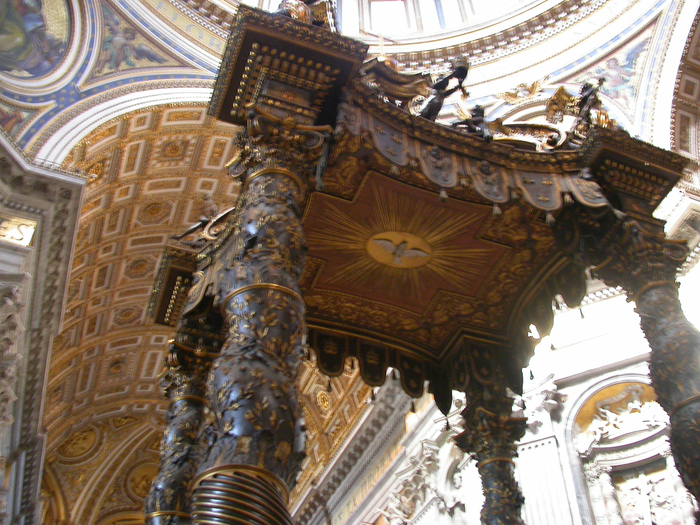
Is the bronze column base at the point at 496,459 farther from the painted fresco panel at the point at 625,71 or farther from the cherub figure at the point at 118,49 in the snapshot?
Result: the cherub figure at the point at 118,49

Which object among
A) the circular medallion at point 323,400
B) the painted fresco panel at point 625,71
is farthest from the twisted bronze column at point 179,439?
the circular medallion at point 323,400

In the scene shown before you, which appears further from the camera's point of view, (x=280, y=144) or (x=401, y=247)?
(x=401, y=247)

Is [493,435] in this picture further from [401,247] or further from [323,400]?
[323,400]

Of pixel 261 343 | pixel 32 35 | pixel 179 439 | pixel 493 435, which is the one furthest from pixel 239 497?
pixel 32 35

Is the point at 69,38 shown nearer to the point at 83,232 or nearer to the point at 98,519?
the point at 83,232

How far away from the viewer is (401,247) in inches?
194

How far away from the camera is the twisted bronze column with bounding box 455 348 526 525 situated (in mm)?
4648

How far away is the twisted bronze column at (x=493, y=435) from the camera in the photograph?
15.3 ft

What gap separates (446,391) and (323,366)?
1051mm

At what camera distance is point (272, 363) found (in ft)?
8.88

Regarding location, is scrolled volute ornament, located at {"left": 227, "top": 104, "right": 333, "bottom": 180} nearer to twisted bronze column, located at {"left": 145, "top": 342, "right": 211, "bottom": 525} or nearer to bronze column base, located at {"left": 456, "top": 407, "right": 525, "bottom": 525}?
twisted bronze column, located at {"left": 145, "top": 342, "right": 211, "bottom": 525}

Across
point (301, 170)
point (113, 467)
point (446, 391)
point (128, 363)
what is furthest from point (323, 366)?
point (113, 467)

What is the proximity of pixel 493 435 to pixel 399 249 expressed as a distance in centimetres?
156

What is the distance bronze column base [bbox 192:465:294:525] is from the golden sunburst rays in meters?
2.46
